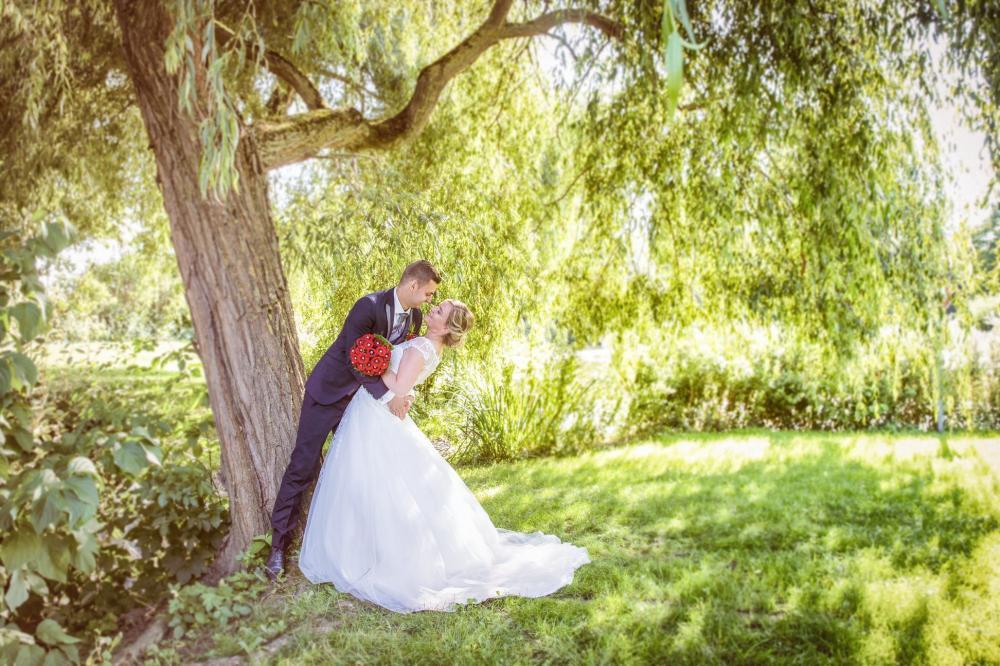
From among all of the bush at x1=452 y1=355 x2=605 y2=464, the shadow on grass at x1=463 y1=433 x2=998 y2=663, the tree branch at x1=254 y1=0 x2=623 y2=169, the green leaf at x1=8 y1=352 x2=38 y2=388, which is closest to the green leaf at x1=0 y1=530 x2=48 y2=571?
the green leaf at x1=8 y1=352 x2=38 y2=388

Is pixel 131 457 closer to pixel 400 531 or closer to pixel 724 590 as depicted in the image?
pixel 400 531

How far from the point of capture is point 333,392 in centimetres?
378

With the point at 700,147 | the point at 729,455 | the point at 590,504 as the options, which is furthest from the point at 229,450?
the point at 729,455

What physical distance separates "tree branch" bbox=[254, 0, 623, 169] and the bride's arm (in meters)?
1.78

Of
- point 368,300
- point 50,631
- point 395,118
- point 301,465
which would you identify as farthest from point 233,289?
point 395,118

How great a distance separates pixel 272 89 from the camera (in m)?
6.82

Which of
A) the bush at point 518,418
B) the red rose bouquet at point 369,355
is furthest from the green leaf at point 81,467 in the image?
the bush at point 518,418

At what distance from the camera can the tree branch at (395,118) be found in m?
4.54

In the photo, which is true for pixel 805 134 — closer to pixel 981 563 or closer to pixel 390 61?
pixel 981 563

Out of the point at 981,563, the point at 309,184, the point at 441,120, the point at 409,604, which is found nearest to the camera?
the point at 409,604

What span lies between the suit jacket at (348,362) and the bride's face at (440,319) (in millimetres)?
258

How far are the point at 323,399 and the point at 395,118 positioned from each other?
8.70 feet

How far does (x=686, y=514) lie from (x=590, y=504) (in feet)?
2.43

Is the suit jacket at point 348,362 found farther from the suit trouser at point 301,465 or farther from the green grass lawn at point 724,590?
the green grass lawn at point 724,590
